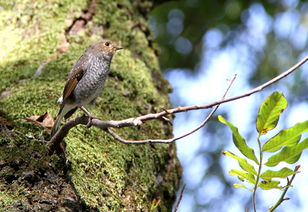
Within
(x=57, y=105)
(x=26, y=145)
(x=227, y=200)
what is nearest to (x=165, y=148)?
(x=57, y=105)

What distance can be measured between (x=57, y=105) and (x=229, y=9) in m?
3.65

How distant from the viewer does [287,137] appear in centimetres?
140

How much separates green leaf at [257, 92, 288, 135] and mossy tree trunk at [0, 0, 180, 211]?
1.78 feet

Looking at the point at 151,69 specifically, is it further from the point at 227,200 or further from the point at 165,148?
the point at 227,200

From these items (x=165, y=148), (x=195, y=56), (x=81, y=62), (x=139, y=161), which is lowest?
(x=139, y=161)

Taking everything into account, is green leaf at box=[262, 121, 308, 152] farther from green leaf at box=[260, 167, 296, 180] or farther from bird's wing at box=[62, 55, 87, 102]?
bird's wing at box=[62, 55, 87, 102]

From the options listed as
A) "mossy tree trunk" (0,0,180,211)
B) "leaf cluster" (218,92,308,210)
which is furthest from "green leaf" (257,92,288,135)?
"mossy tree trunk" (0,0,180,211)

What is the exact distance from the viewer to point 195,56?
6512 mm

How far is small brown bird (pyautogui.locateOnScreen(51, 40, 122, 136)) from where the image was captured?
8.74 ft

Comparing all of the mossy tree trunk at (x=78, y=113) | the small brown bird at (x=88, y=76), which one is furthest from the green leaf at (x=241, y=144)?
the small brown bird at (x=88, y=76)

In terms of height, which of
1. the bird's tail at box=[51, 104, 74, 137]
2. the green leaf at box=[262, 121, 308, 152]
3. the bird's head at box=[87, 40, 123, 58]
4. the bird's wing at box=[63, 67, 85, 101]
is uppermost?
the bird's head at box=[87, 40, 123, 58]

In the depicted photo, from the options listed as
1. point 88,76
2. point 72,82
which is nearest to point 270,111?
point 72,82

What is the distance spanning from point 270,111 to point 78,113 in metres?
1.62

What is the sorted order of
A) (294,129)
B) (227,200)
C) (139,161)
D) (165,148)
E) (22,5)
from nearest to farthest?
1. (294,129)
2. (139,161)
3. (165,148)
4. (22,5)
5. (227,200)
